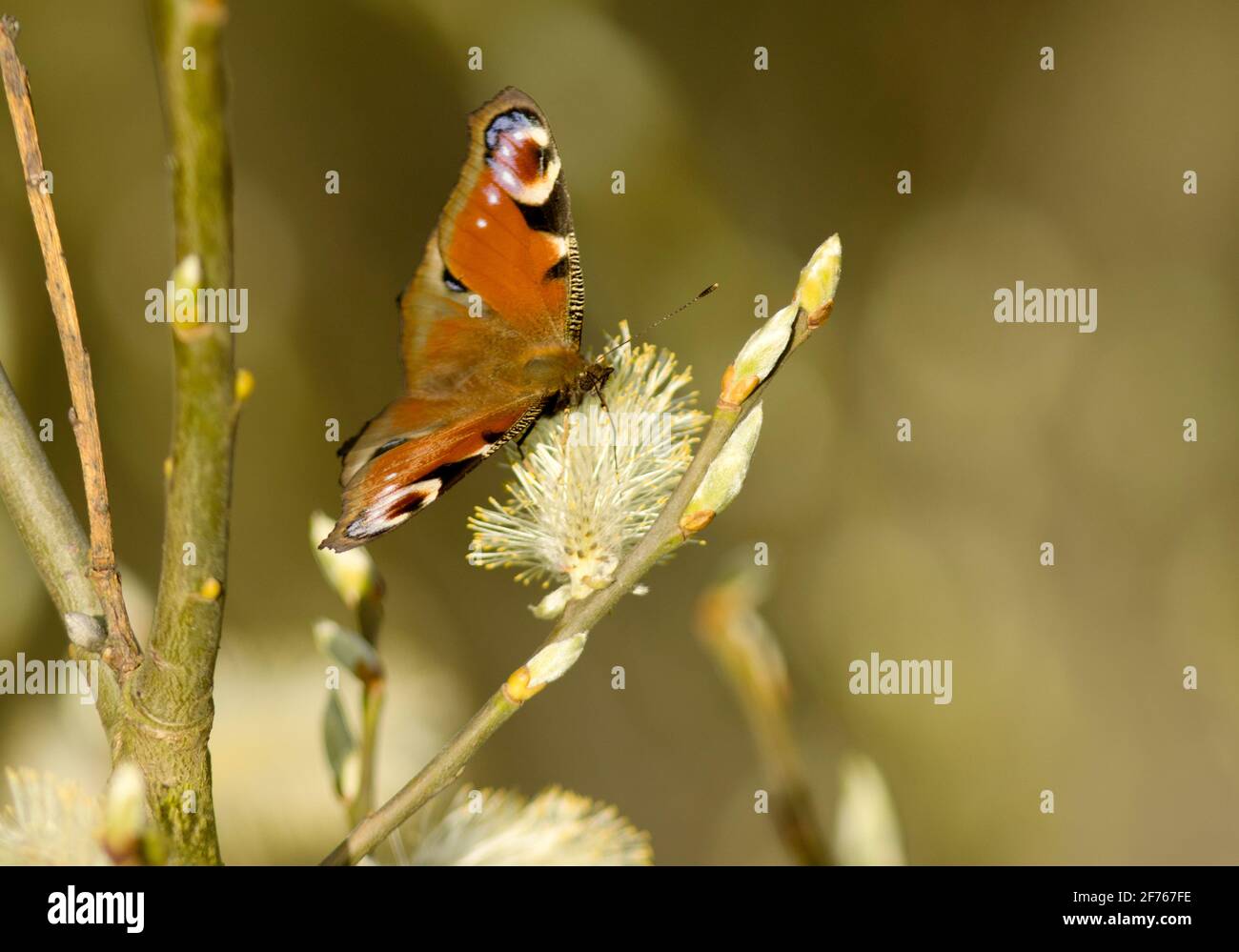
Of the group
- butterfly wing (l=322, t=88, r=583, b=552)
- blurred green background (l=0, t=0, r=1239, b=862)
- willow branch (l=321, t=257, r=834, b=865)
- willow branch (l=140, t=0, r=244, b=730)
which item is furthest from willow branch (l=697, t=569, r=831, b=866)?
blurred green background (l=0, t=0, r=1239, b=862)

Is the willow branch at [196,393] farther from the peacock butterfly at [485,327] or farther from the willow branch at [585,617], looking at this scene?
the peacock butterfly at [485,327]

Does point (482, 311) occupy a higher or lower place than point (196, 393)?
higher

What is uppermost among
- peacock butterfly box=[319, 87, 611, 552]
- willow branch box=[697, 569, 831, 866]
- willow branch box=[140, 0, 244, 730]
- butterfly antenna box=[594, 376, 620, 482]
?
peacock butterfly box=[319, 87, 611, 552]

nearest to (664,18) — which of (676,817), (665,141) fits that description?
(665,141)

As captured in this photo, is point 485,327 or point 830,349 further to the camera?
point 830,349

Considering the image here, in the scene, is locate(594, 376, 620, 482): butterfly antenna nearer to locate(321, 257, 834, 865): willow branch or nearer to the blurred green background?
locate(321, 257, 834, 865): willow branch

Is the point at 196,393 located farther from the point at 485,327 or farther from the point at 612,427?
the point at 485,327

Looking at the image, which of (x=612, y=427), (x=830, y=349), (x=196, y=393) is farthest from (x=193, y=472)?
(x=830, y=349)
